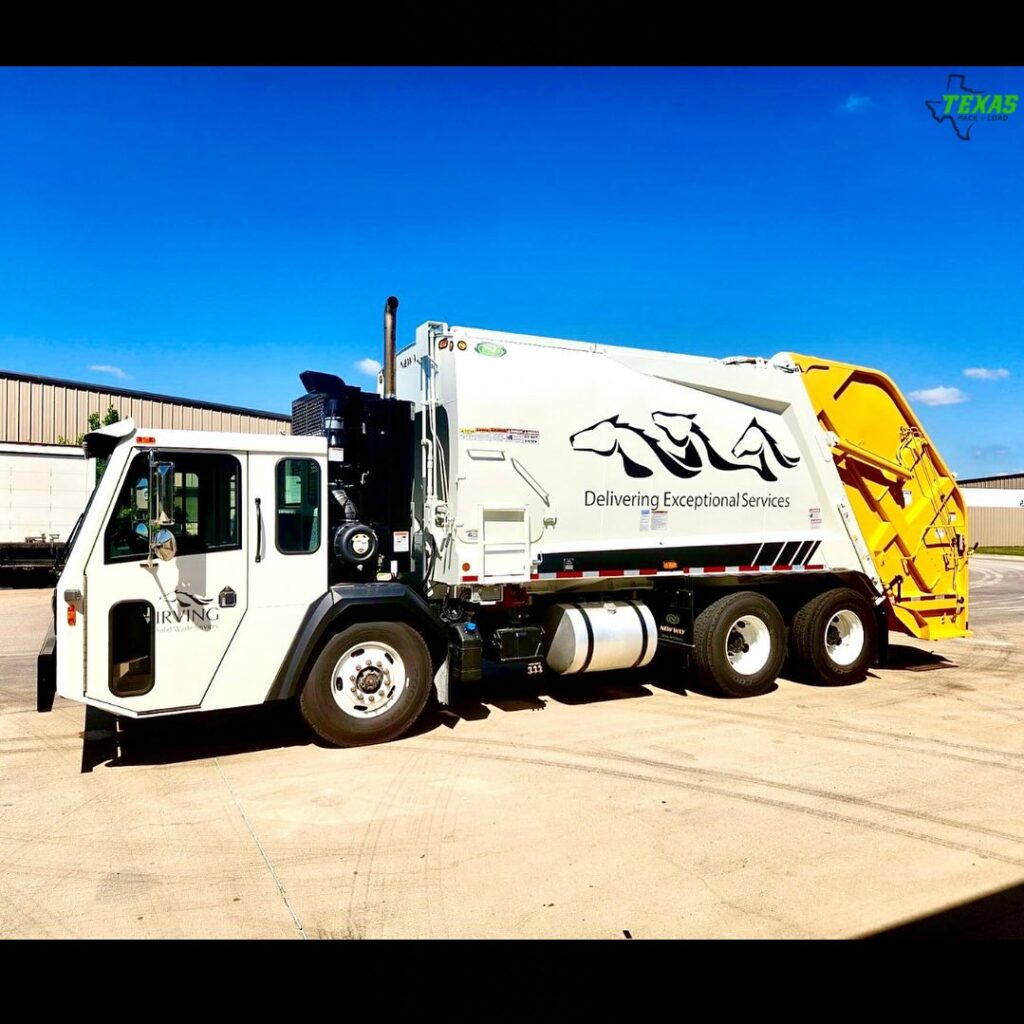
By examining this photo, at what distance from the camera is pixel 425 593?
7641mm

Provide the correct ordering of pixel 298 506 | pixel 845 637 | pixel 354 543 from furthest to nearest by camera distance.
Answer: pixel 845 637, pixel 354 543, pixel 298 506

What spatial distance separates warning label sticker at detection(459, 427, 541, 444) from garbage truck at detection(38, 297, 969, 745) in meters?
0.02

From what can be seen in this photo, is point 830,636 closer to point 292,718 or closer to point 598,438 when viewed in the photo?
point 598,438

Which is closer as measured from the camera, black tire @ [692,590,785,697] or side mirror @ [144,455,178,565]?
side mirror @ [144,455,178,565]

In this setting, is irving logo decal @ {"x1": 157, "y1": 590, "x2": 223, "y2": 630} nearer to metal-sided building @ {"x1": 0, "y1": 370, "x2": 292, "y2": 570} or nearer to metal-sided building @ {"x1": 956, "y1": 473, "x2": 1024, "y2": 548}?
metal-sided building @ {"x1": 0, "y1": 370, "x2": 292, "y2": 570}

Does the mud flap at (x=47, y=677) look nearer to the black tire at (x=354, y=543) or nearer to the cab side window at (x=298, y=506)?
the cab side window at (x=298, y=506)

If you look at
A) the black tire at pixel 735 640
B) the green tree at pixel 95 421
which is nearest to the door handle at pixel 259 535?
the black tire at pixel 735 640

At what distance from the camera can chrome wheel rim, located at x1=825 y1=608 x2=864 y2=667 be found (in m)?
9.34

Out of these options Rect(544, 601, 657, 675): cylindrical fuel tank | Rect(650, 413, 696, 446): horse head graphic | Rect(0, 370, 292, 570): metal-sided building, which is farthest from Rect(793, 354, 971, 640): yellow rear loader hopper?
Rect(0, 370, 292, 570): metal-sided building

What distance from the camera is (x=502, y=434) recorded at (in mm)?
7324

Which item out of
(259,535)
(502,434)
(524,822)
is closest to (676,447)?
(502,434)

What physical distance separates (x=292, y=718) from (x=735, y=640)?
471cm
